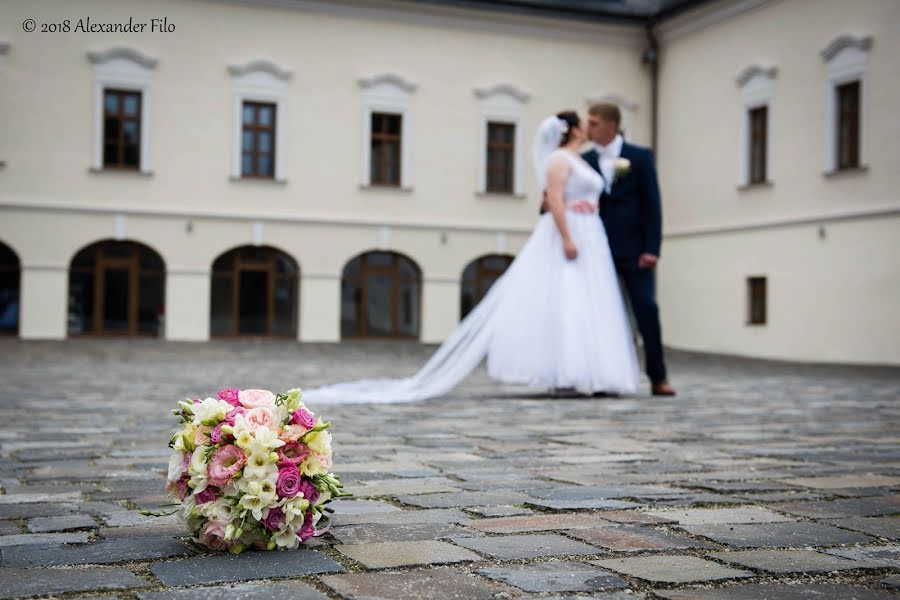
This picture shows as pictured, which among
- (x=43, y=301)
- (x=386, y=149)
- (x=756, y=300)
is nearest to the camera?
(x=43, y=301)

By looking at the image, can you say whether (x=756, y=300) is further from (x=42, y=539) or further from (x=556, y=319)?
(x=42, y=539)

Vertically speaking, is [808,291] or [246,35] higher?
[246,35]

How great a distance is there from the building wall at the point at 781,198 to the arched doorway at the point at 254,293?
8.40 meters

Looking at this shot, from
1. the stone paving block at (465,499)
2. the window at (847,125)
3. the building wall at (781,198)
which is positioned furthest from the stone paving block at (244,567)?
the window at (847,125)

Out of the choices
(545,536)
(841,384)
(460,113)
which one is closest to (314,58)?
(460,113)

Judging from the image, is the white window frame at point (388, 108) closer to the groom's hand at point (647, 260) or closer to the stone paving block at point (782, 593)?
the groom's hand at point (647, 260)

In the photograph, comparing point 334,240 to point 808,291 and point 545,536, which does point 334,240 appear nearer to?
point 808,291

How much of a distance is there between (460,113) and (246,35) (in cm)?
484

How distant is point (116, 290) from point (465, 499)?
20616 mm

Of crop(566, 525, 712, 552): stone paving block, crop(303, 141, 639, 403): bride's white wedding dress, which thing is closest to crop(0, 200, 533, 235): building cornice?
crop(303, 141, 639, 403): bride's white wedding dress

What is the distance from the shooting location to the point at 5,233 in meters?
22.8

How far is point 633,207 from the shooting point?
10000mm

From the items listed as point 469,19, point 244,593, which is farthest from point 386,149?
point 244,593

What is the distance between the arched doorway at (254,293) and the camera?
2427 centimetres
